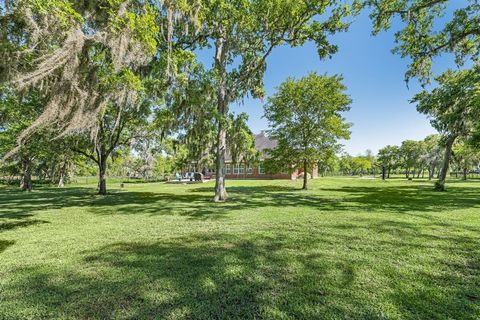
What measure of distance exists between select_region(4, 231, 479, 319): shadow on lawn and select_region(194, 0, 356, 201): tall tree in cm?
733

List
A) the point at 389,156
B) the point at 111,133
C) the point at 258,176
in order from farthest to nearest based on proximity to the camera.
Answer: the point at 389,156, the point at 258,176, the point at 111,133

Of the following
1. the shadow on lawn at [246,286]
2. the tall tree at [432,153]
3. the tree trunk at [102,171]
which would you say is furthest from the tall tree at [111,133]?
the tall tree at [432,153]

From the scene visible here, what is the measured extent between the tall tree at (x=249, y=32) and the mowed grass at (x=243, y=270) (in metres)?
6.49

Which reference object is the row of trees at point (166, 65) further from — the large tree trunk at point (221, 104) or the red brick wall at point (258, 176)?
the red brick wall at point (258, 176)

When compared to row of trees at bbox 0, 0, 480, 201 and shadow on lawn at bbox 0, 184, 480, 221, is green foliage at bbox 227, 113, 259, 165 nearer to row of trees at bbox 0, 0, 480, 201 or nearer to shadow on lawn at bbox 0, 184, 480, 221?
row of trees at bbox 0, 0, 480, 201

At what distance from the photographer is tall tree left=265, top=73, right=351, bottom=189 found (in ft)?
56.8

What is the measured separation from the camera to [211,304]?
8.80 ft

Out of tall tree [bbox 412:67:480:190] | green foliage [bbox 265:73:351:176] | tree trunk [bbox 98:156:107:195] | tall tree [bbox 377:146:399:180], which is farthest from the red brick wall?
tall tree [bbox 377:146:399:180]

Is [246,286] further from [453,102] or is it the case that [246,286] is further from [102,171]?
[453,102]

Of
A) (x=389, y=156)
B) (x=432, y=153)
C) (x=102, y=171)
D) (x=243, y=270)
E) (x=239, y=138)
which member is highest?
(x=389, y=156)

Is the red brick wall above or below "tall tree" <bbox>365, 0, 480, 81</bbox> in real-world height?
below

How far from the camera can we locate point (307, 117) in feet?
59.2

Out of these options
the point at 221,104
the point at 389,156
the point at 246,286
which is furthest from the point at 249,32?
the point at 389,156

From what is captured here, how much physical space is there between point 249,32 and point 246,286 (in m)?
11.7
